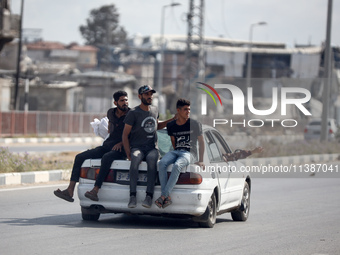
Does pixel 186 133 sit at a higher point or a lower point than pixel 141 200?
higher

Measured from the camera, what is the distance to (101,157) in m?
9.77

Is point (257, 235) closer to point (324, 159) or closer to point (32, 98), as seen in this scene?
point (324, 159)

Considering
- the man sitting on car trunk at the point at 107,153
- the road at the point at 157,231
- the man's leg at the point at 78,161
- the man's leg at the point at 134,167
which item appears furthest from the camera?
the man's leg at the point at 78,161

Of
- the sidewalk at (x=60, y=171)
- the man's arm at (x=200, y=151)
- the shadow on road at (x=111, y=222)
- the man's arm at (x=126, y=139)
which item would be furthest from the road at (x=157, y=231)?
the sidewalk at (x=60, y=171)

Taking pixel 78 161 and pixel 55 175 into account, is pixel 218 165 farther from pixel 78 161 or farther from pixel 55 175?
pixel 55 175

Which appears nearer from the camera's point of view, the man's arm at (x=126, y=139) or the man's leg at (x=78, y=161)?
the man's arm at (x=126, y=139)

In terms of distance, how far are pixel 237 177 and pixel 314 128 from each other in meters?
27.9

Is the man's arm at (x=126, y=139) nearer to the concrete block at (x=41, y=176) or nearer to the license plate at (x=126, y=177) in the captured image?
the license plate at (x=126, y=177)

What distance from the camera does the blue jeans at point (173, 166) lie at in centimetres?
882

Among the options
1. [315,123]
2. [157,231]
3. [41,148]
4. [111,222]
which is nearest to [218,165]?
[157,231]

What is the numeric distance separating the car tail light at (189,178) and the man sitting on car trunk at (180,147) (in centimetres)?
13

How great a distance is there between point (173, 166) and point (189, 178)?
0.27 m


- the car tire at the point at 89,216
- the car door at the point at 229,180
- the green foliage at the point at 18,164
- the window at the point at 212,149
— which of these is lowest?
the car tire at the point at 89,216

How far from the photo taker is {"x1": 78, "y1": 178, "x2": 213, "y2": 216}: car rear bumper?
888cm
